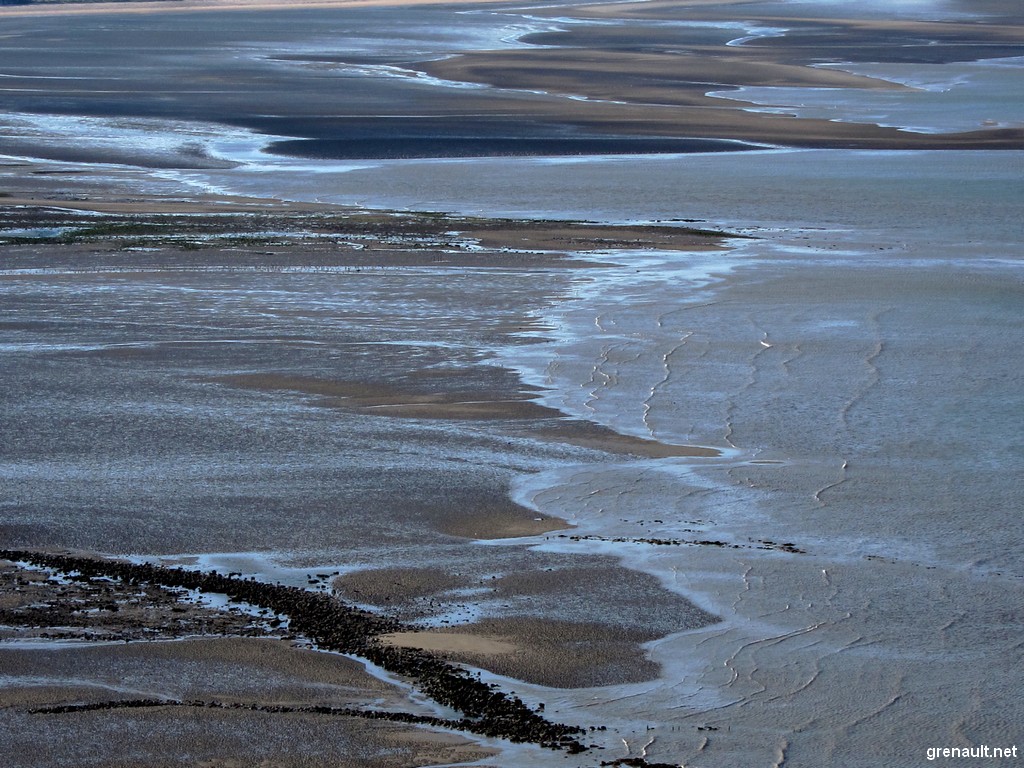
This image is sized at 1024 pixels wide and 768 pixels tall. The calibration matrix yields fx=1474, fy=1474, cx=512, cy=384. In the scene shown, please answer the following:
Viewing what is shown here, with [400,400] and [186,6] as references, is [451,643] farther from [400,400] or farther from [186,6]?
[186,6]

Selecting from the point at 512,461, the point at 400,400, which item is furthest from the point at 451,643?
the point at 400,400

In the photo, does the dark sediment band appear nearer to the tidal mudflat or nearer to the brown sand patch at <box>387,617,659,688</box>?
the tidal mudflat

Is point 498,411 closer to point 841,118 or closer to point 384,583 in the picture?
point 384,583

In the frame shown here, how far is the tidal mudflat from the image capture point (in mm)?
6676

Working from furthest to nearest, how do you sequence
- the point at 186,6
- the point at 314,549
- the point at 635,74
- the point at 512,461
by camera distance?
the point at 186,6, the point at 635,74, the point at 512,461, the point at 314,549

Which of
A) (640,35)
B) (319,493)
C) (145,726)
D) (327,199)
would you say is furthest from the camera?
(640,35)

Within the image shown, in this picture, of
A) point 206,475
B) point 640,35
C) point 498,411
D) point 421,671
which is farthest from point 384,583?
point 640,35

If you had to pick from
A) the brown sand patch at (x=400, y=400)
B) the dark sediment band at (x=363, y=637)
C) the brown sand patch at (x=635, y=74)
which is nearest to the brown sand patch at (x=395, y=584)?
the dark sediment band at (x=363, y=637)

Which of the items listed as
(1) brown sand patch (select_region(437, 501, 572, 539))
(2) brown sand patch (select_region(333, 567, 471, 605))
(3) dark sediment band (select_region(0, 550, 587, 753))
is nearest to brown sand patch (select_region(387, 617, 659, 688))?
(3) dark sediment band (select_region(0, 550, 587, 753))

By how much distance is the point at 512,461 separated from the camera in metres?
10.2

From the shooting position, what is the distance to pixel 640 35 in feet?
190

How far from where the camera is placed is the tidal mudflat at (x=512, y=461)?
668 cm

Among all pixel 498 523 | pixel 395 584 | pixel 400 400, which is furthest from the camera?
pixel 400 400

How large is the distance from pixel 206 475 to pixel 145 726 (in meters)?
3.63
